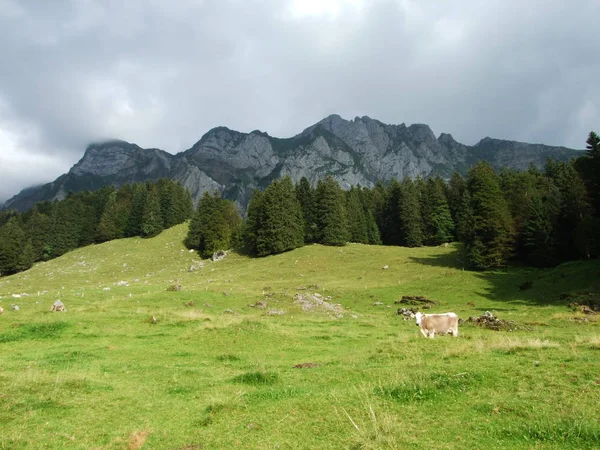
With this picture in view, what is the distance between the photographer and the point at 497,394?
8.33 m

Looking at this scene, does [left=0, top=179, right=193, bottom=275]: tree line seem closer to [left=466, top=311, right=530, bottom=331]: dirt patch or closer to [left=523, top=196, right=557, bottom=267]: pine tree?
[left=523, top=196, right=557, bottom=267]: pine tree

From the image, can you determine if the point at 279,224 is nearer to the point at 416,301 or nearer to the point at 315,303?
the point at 315,303

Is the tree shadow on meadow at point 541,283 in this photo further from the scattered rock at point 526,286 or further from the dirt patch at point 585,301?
the dirt patch at point 585,301

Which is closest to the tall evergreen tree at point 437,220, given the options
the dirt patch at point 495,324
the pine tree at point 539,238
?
the pine tree at point 539,238

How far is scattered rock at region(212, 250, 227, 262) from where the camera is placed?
76562 millimetres

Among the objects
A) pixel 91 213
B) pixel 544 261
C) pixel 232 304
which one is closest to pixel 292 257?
pixel 232 304

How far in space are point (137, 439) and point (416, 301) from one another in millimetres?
33822

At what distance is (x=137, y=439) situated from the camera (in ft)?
26.3

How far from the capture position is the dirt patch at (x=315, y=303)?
36156 mm

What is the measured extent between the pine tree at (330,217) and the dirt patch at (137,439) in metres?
68.5

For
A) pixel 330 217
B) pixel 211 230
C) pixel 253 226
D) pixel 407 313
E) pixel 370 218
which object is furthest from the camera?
pixel 370 218

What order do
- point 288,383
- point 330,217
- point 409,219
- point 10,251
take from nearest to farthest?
point 288,383 → point 330,217 → point 409,219 → point 10,251

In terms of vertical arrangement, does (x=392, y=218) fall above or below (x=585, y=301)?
above

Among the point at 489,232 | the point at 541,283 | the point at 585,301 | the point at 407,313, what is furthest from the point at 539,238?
the point at 407,313
